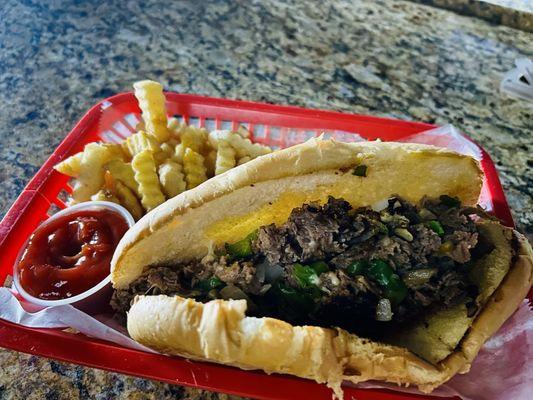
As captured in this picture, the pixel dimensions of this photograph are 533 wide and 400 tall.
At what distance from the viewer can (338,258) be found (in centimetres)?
158

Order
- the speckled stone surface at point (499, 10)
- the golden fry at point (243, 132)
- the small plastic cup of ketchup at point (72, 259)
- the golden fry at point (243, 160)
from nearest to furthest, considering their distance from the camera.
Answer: the small plastic cup of ketchup at point (72, 259)
the golden fry at point (243, 160)
the golden fry at point (243, 132)
the speckled stone surface at point (499, 10)

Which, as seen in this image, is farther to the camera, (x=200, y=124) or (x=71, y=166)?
(x=200, y=124)

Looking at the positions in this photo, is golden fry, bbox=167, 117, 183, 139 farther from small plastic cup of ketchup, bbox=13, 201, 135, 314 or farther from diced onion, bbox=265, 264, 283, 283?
diced onion, bbox=265, 264, 283, 283

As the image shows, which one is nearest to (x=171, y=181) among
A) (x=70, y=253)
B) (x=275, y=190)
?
(x=70, y=253)

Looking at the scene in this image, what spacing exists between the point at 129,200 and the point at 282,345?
1.00 m

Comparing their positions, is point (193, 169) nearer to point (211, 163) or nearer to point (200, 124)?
point (211, 163)

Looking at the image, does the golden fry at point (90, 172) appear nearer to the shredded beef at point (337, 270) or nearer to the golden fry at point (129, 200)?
the golden fry at point (129, 200)

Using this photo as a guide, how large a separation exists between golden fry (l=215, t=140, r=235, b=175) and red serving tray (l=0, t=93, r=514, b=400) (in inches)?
14.2

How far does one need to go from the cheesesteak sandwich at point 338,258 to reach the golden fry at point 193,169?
1.36ft

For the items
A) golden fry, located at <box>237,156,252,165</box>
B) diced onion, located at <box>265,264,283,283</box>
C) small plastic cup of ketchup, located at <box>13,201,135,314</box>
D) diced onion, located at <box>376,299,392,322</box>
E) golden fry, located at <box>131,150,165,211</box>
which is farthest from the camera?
golden fry, located at <box>237,156,252,165</box>

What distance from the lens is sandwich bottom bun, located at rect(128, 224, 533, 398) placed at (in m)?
1.36

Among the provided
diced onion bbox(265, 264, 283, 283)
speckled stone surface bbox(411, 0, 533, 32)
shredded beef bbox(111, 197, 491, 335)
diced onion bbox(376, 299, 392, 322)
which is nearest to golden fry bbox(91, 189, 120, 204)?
shredded beef bbox(111, 197, 491, 335)

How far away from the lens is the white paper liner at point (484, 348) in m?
1.51

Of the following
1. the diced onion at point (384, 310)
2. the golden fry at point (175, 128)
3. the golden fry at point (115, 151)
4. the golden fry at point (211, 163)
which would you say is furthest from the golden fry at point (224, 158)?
the diced onion at point (384, 310)
